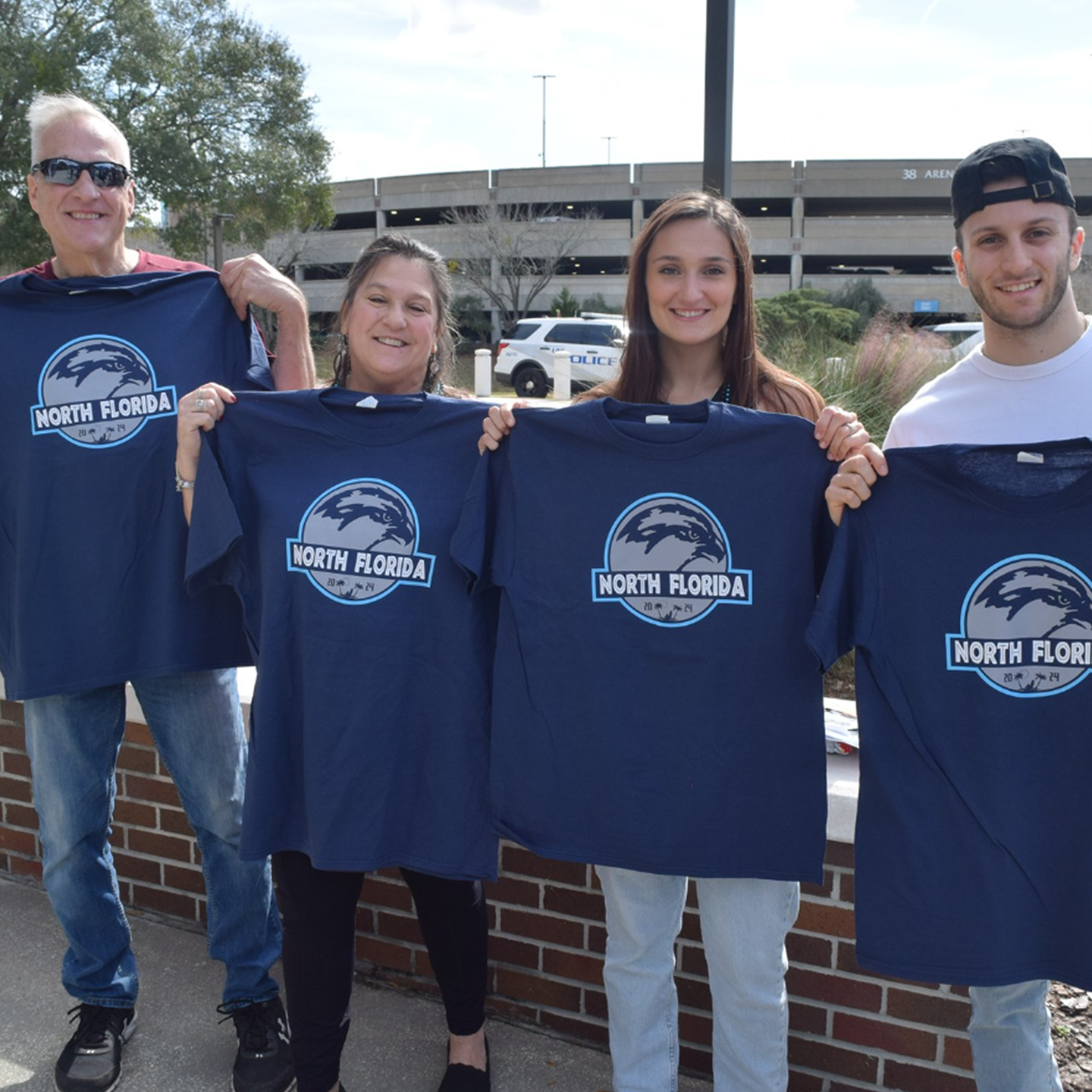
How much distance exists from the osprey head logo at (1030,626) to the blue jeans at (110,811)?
1.99 meters

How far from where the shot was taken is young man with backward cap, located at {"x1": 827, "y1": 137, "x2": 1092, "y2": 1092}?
215 cm

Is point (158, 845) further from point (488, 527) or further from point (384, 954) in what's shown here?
point (488, 527)

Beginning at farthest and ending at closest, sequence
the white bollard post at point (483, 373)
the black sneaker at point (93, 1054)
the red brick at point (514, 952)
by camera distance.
→ the white bollard post at point (483, 373) < the red brick at point (514, 952) < the black sneaker at point (93, 1054)

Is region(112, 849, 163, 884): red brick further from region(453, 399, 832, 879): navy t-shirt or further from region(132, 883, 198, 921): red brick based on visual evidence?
region(453, 399, 832, 879): navy t-shirt

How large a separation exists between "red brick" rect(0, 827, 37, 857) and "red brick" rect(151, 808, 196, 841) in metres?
0.66

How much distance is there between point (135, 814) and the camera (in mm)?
3607

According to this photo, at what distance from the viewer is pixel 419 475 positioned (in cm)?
240

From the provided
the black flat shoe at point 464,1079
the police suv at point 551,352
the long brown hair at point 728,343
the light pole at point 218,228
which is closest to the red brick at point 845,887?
the black flat shoe at point 464,1079

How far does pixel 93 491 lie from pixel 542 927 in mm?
1825

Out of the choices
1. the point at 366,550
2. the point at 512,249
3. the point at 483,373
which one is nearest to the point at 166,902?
the point at 366,550

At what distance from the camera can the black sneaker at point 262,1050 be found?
8.99 ft

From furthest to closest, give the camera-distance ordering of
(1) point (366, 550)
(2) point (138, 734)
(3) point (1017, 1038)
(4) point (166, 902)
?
(4) point (166, 902)
(2) point (138, 734)
(1) point (366, 550)
(3) point (1017, 1038)

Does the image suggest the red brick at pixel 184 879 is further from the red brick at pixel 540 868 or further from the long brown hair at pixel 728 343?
the long brown hair at pixel 728 343

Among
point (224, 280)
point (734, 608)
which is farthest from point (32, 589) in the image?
point (734, 608)
